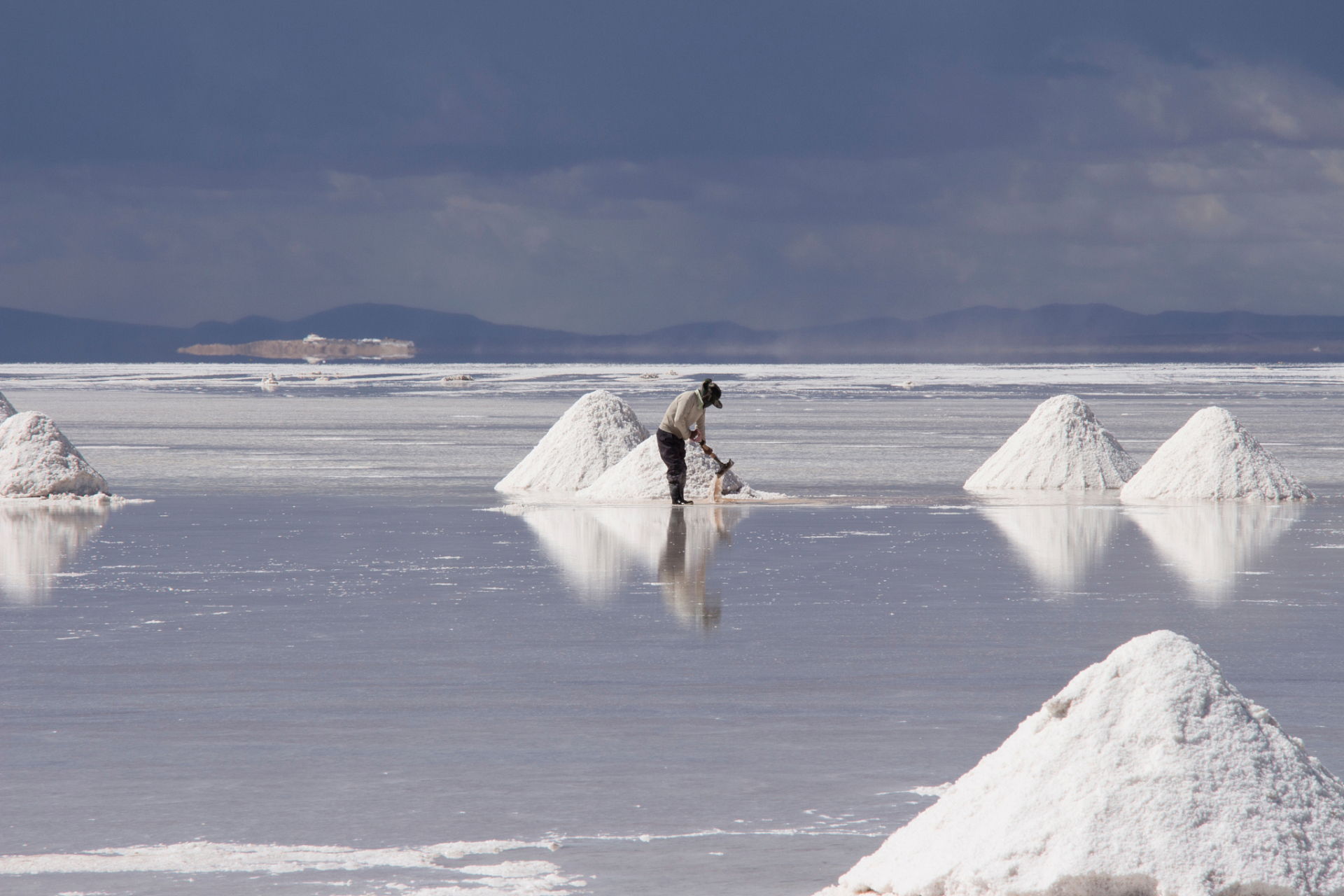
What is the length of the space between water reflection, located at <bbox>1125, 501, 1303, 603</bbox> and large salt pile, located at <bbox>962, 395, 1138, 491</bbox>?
5.45ft

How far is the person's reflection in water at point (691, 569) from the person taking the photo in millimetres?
8281

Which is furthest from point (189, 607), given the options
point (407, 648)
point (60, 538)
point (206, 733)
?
point (60, 538)

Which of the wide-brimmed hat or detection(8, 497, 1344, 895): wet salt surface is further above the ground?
the wide-brimmed hat

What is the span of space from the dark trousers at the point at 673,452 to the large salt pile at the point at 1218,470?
434cm

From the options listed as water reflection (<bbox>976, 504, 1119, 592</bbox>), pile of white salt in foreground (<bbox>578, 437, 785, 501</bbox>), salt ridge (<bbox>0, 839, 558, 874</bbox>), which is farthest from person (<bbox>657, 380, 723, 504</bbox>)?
salt ridge (<bbox>0, 839, 558, 874</bbox>)

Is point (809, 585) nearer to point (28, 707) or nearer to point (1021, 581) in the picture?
point (1021, 581)

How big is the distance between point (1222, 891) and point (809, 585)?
585cm

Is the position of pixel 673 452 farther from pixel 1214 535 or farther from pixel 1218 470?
pixel 1218 470

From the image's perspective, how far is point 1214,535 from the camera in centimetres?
1210

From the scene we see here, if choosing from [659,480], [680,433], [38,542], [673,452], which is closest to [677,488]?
[673,452]

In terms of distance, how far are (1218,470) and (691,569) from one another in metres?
7.05

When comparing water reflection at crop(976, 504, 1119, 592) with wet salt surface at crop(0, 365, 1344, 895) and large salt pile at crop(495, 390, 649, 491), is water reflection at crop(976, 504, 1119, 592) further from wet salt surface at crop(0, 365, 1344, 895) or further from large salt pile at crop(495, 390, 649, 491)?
large salt pile at crop(495, 390, 649, 491)

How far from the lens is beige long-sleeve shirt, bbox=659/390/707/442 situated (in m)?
14.1

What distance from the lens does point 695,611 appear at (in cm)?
830
